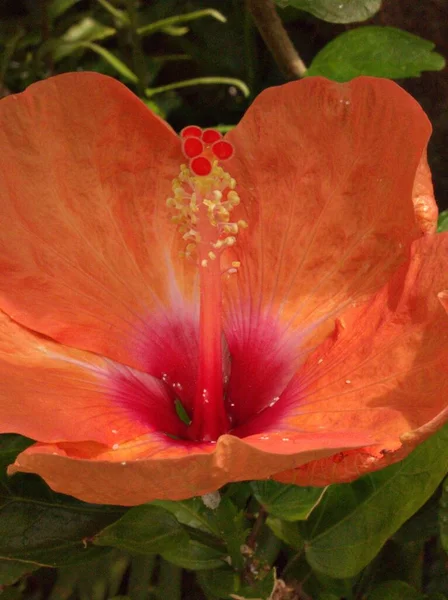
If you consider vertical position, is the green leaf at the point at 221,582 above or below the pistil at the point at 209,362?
below

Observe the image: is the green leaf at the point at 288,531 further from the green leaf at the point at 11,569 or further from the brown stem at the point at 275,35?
the brown stem at the point at 275,35

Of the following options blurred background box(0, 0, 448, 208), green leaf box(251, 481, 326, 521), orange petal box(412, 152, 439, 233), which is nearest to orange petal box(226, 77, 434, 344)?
orange petal box(412, 152, 439, 233)

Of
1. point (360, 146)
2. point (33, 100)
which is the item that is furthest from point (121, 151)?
point (360, 146)

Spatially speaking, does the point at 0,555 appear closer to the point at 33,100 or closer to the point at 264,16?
the point at 33,100

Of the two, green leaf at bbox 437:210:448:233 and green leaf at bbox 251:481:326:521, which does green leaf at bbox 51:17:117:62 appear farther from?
green leaf at bbox 251:481:326:521

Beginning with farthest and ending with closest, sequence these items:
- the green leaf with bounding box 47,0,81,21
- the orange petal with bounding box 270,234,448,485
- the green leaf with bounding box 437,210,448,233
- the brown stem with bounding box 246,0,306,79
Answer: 1. the green leaf with bounding box 47,0,81,21
2. the brown stem with bounding box 246,0,306,79
3. the green leaf with bounding box 437,210,448,233
4. the orange petal with bounding box 270,234,448,485

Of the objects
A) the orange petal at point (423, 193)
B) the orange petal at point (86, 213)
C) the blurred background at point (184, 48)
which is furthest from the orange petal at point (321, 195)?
the blurred background at point (184, 48)

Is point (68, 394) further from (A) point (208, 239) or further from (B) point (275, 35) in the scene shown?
(B) point (275, 35)
